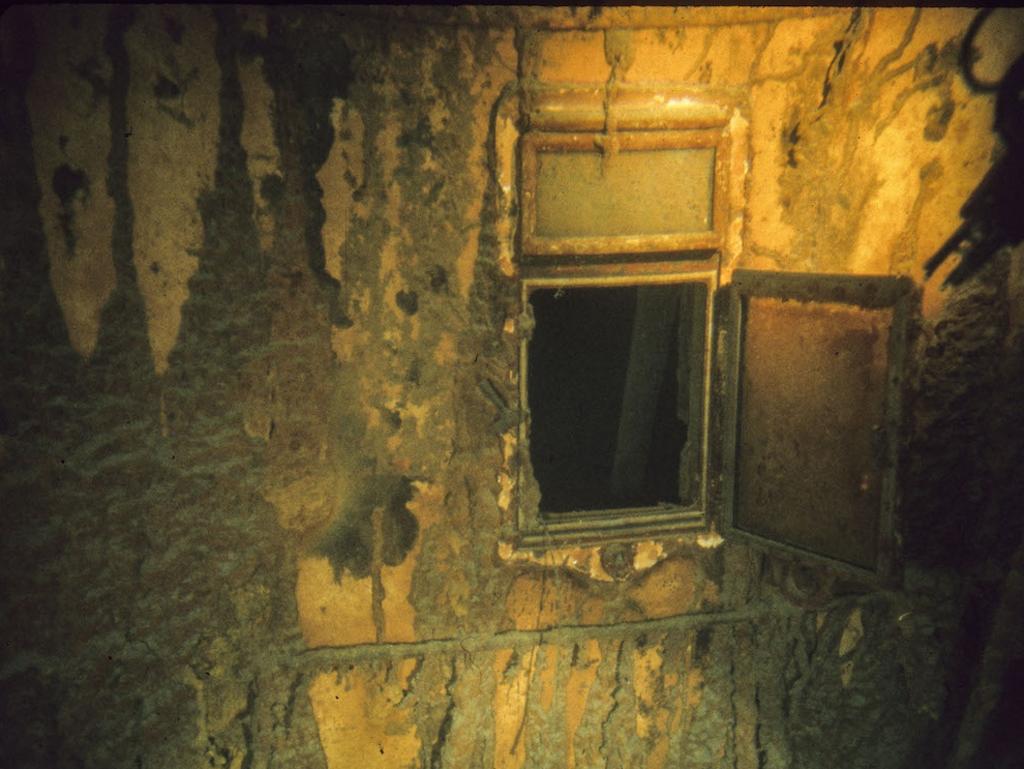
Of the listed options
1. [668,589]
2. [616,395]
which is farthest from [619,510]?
[616,395]

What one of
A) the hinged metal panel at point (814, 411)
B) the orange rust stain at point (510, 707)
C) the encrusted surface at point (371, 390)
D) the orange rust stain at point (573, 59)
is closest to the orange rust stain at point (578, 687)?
the encrusted surface at point (371, 390)

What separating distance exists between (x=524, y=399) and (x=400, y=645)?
1.04 meters

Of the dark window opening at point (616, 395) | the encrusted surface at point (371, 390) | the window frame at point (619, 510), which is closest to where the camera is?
the encrusted surface at point (371, 390)

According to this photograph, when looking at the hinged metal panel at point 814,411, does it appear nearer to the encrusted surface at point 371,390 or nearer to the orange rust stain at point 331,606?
the encrusted surface at point 371,390

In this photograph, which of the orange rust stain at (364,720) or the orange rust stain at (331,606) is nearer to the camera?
the orange rust stain at (331,606)

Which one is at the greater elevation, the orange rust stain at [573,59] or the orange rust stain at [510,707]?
the orange rust stain at [573,59]

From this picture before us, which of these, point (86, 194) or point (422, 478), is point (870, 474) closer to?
point (422, 478)

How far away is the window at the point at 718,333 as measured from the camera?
223 cm

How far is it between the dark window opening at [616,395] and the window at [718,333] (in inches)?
1.3

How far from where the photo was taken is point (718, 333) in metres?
2.48

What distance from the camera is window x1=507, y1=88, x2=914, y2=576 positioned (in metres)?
2.23

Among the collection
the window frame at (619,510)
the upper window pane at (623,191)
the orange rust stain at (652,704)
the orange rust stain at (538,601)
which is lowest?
the orange rust stain at (652,704)

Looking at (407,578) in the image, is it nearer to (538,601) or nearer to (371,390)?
(538,601)

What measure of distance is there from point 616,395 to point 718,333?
304cm
